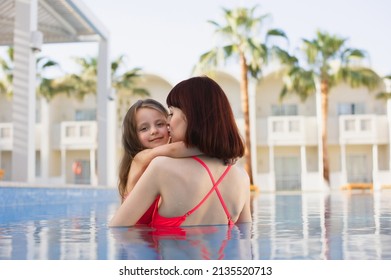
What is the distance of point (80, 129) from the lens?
3030 centimetres

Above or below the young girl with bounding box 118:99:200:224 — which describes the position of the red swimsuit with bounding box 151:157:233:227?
below

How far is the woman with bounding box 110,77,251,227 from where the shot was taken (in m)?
2.80

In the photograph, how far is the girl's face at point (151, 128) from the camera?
369cm

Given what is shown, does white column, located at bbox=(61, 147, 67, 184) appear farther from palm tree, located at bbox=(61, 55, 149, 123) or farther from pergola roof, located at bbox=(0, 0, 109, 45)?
pergola roof, located at bbox=(0, 0, 109, 45)

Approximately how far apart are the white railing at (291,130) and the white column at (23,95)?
20.8 meters

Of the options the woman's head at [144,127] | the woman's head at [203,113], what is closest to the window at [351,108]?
the woman's head at [144,127]

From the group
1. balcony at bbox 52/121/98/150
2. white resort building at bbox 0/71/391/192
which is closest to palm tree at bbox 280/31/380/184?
white resort building at bbox 0/71/391/192

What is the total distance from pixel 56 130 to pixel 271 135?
11.3m

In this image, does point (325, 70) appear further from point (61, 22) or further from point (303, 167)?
point (61, 22)

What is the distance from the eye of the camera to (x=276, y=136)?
97.0 feet

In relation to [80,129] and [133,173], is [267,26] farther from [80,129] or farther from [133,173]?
[133,173]

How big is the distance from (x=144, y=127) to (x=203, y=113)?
1040 mm

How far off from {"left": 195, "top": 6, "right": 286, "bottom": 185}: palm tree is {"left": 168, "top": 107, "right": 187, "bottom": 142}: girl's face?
70.4 ft
